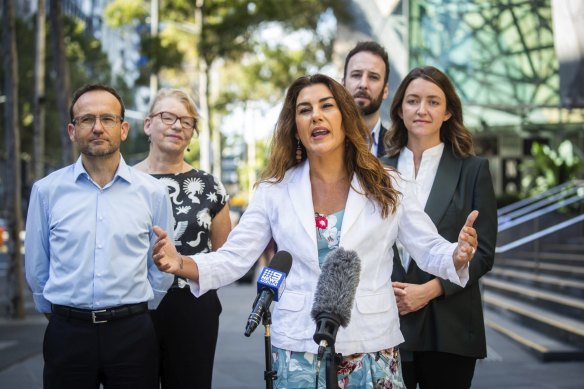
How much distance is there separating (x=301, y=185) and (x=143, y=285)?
3.17 ft

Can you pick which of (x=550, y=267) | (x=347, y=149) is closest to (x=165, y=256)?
(x=347, y=149)

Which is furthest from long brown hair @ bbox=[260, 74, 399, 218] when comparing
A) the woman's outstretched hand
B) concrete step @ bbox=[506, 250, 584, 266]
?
concrete step @ bbox=[506, 250, 584, 266]

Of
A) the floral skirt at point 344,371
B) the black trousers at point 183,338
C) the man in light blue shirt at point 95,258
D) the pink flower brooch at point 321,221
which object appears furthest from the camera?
the black trousers at point 183,338

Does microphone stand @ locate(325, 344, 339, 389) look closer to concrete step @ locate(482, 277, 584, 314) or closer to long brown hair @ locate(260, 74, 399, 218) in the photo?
long brown hair @ locate(260, 74, 399, 218)

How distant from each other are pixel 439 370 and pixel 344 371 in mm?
927

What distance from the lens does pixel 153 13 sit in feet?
113

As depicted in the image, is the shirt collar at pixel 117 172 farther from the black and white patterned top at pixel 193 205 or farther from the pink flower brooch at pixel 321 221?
the pink flower brooch at pixel 321 221

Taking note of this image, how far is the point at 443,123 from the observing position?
445 centimetres

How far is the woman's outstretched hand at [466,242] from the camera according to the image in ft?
11.0

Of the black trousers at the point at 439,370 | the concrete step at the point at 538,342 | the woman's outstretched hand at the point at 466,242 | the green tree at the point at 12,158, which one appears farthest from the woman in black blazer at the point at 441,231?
the green tree at the point at 12,158

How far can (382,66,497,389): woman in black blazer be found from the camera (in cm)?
404

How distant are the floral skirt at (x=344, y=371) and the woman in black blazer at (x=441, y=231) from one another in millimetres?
651

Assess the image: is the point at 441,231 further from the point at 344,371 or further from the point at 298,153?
the point at 344,371

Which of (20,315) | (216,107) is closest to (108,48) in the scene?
(216,107)
